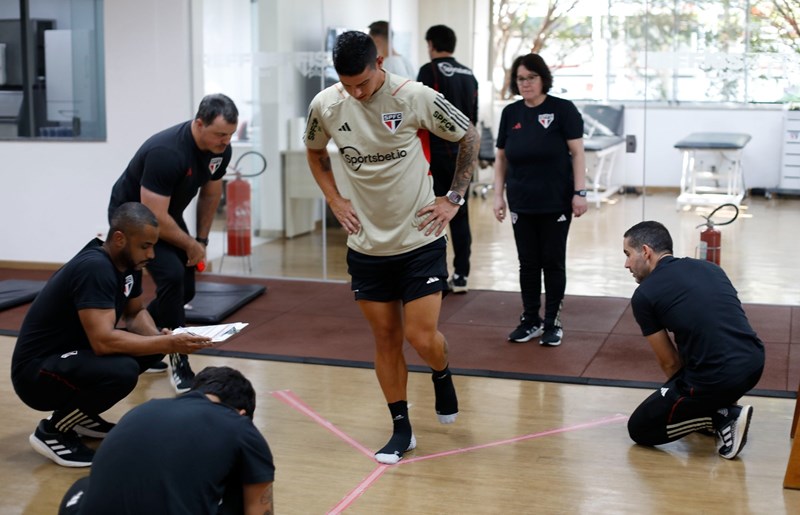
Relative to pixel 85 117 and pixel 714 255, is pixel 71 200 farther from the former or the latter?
pixel 714 255

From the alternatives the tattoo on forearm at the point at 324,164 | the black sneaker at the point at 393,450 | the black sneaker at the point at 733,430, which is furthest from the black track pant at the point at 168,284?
the black sneaker at the point at 733,430

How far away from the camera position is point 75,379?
3812mm

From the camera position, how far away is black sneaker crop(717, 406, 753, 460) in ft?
12.7

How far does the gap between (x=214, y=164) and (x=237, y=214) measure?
8.73 ft

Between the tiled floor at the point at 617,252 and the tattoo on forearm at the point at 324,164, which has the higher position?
the tattoo on forearm at the point at 324,164

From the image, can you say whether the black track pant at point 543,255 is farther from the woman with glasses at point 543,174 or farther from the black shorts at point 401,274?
A: the black shorts at point 401,274

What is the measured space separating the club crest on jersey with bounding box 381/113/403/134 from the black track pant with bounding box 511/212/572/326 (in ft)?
6.15

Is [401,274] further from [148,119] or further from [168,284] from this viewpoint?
[148,119]

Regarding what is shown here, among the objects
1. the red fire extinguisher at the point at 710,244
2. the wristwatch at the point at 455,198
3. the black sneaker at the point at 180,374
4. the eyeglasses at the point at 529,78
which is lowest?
the black sneaker at the point at 180,374

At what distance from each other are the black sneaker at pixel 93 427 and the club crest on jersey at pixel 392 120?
5.46 ft

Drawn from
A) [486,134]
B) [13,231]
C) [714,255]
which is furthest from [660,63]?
[13,231]

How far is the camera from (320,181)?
161 inches

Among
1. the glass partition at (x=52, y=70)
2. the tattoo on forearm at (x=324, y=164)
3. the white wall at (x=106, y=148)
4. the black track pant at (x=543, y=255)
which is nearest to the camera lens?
the tattoo on forearm at (x=324, y=164)

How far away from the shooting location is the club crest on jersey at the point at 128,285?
3.84 m
